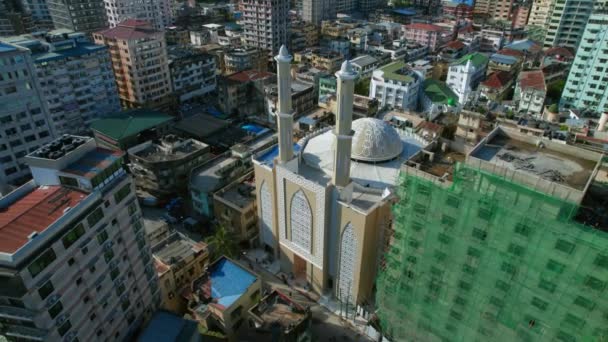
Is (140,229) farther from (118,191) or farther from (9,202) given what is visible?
(9,202)

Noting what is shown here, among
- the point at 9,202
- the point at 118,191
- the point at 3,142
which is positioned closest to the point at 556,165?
the point at 118,191

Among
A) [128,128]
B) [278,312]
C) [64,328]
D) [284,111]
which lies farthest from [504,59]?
[64,328]

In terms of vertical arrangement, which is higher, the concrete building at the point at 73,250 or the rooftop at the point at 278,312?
the concrete building at the point at 73,250

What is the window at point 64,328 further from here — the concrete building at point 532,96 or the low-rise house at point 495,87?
the low-rise house at point 495,87

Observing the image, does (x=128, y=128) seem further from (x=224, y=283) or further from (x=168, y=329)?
(x=168, y=329)

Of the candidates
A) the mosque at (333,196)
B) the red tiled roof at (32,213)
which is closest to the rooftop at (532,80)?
the mosque at (333,196)
